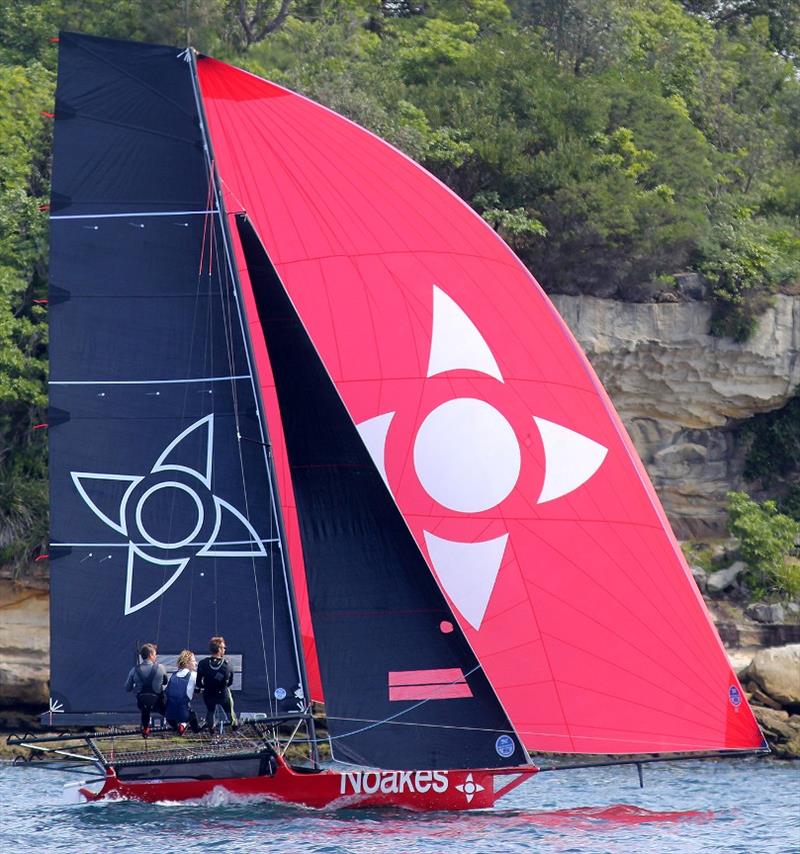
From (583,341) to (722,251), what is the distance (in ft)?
10.3

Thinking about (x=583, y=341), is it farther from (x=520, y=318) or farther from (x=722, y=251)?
(x=520, y=318)

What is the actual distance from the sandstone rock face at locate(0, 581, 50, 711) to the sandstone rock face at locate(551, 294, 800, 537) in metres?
9.37

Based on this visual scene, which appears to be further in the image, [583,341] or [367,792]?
[583,341]

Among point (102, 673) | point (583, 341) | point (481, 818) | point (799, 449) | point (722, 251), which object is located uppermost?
point (722, 251)

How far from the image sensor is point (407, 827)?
13.2 meters

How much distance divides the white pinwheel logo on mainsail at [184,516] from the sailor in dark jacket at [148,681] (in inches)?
22.5

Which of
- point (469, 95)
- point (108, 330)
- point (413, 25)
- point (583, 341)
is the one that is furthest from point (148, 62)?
point (413, 25)

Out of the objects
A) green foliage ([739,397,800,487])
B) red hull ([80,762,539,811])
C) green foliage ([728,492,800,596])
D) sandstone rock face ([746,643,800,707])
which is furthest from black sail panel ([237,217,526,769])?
green foliage ([739,397,800,487])

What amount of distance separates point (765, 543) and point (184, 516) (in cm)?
1200

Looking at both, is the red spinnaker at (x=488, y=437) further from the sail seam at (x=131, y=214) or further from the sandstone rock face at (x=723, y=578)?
the sandstone rock face at (x=723, y=578)

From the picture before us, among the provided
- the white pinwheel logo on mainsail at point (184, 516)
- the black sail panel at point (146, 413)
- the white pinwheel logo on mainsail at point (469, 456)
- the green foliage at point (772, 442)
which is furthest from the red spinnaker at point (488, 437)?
the green foliage at point (772, 442)

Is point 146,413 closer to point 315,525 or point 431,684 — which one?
point 315,525

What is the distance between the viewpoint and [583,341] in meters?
25.3

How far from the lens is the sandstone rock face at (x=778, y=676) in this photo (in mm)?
20984
